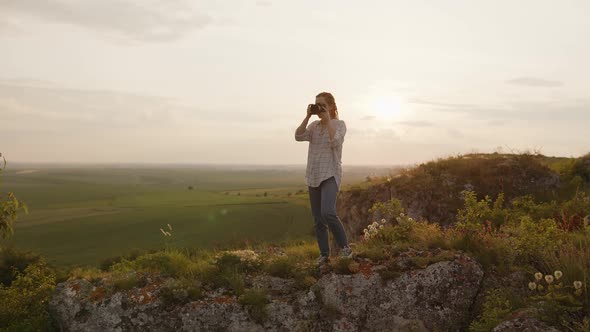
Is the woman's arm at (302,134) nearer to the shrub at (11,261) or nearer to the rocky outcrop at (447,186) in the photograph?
the rocky outcrop at (447,186)

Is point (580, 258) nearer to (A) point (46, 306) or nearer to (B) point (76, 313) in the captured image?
(B) point (76, 313)

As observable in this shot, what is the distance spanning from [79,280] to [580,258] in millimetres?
7954

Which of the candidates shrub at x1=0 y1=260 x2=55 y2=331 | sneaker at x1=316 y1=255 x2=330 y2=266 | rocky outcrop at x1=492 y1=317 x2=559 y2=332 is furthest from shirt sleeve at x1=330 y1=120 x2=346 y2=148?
shrub at x1=0 y1=260 x2=55 y2=331

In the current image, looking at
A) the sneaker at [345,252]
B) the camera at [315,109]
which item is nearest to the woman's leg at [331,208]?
the sneaker at [345,252]

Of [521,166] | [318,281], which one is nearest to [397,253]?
[318,281]

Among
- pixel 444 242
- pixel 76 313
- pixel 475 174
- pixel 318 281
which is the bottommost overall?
pixel 76 313

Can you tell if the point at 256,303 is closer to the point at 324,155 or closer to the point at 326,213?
the point at 326,213

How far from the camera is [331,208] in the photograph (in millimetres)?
7188

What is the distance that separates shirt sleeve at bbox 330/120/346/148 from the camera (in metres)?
7.21

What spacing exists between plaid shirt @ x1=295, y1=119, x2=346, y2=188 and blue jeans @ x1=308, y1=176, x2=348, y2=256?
14 cm

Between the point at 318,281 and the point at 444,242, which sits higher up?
the point at 444,242

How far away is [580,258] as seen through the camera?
5.90 meters

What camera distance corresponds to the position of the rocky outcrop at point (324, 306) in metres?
6.28

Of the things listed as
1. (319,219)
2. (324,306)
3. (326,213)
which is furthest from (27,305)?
(326,213)
